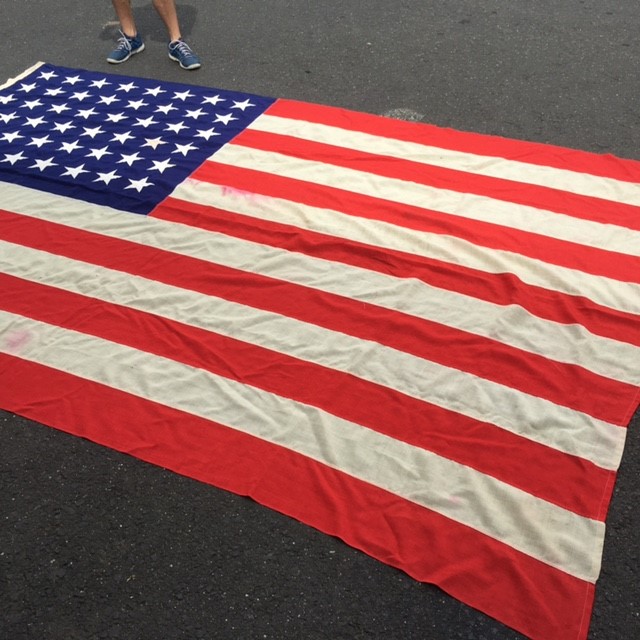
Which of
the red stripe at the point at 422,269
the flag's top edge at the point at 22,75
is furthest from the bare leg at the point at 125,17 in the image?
the red stripe at the point at 422,269

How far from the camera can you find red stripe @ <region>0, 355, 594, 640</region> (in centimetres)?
182

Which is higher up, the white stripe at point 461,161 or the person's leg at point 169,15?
the person's leg at point 169,15

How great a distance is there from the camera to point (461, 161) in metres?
3.38

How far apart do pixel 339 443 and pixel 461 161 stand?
1.76 m

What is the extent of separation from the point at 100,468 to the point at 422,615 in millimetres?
1070

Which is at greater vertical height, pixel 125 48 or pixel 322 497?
pixel 125 48

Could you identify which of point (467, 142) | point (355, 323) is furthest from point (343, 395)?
point (467, 142)

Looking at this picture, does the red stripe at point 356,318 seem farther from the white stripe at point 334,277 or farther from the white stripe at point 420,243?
the white stripe at point 420,243

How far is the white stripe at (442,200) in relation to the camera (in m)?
2.92

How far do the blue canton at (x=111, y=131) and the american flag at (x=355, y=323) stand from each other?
0.02 meters

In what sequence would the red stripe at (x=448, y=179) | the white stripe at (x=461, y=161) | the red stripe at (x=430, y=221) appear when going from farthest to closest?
the white stripe at (x=461, y=161), the red stripe at (x=448, y=179), the red stripe at (x=430, y=221)

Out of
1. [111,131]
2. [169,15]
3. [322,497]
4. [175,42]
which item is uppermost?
[169,15]

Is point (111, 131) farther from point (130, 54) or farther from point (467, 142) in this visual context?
point (467, 142)

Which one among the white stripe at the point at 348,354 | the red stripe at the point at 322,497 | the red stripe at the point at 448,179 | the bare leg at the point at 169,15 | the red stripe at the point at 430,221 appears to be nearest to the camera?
the red stripe at the point at 322,497
